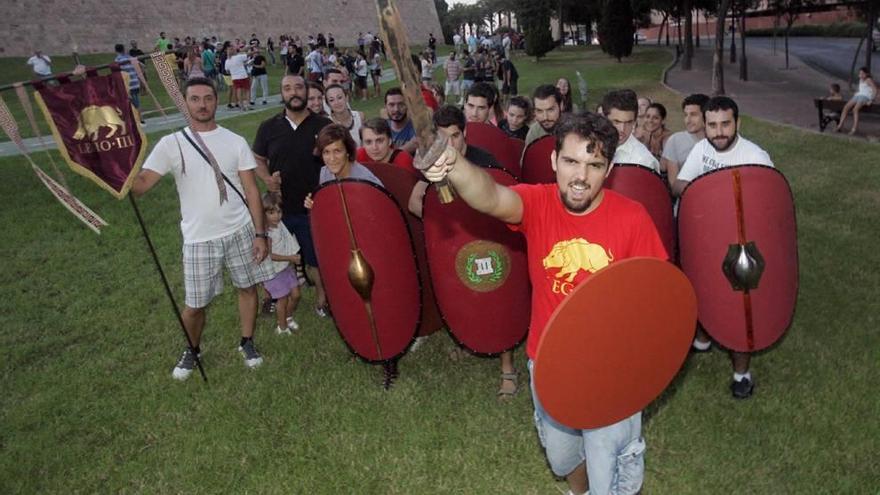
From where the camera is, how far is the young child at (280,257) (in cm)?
462

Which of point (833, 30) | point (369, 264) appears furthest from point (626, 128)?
point (833, 30)

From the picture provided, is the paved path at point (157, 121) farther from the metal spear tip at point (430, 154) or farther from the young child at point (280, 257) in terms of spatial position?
the metal spear tip at point (430, 154)

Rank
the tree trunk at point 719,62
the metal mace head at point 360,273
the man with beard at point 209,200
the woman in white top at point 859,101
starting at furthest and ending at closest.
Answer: the tree trunk at point 719,62 → the woman in white top at point 859,101 → the man with beard at point 209,200 → the metal mace head at point 360,273

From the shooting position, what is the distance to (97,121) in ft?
11.0

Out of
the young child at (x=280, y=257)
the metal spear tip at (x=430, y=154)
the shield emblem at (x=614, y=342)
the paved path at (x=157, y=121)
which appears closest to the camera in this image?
the metal spear tip at (x=430, y=154)

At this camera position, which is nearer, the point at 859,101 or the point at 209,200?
the point at 209,200

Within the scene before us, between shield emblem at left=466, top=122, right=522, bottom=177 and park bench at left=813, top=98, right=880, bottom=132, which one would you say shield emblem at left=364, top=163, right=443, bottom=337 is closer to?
shield emblem at left=466, top=122, right=522, bottom=177

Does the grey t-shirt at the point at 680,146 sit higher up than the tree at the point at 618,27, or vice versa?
→ the grey t-shirt at the point at 680,146

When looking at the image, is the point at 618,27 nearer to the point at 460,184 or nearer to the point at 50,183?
the point at 50,183

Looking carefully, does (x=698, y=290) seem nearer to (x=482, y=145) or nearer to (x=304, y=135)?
(x=482, y=145)

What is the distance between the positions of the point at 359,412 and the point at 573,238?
2.05 m

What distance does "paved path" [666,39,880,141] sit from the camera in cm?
1278

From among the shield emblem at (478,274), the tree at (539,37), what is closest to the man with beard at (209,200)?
the shield emblem at (478,274)

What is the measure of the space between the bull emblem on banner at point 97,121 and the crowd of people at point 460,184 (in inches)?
11.5
